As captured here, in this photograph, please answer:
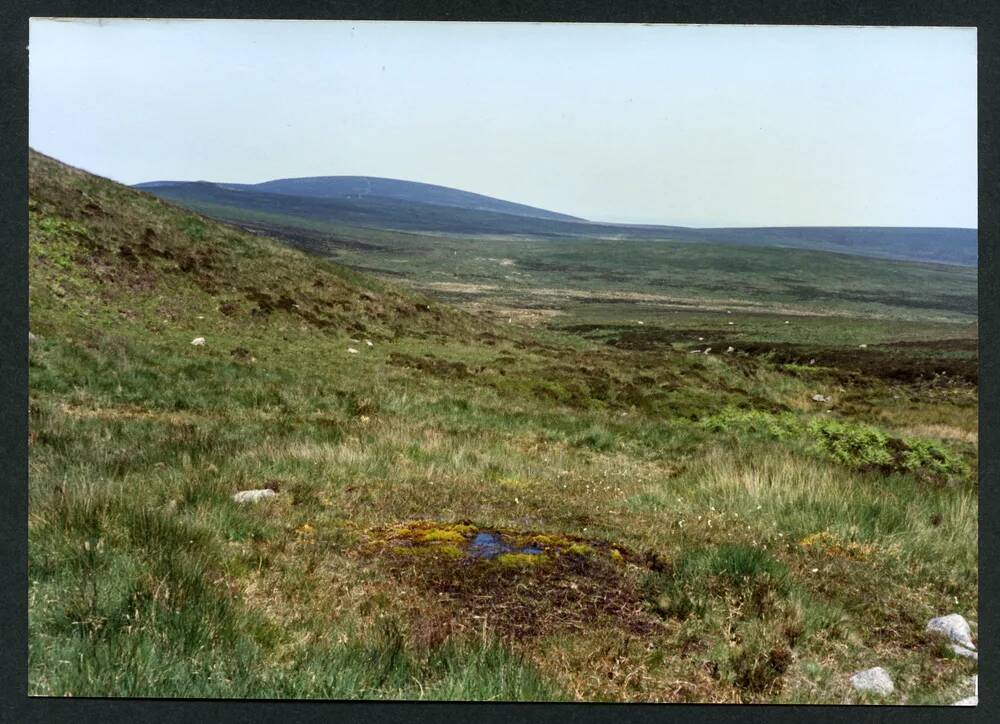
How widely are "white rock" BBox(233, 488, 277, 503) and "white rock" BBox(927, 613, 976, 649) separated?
5.46 meters

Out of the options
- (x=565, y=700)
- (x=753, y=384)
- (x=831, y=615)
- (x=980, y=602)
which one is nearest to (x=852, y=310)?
(x=753, y=384)

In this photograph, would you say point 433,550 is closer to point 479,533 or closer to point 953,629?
point 479,533

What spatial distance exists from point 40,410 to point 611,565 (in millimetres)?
7062

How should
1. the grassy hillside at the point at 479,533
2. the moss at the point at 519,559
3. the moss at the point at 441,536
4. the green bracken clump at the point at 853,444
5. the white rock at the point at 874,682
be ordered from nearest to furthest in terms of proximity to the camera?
the grassy hillside at the point at 479,533, the white rock at the point at 874,682, the moss at the point at 519,559, the moss at the point at 441,536, the green bracken clump at the point at 853,444

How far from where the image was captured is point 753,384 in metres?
14.0

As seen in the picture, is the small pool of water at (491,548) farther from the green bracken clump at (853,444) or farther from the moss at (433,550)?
the green bracken clump at (853,444)

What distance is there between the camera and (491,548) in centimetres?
538

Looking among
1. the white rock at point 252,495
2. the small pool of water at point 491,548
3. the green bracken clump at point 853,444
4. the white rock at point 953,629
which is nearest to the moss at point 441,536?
the small pool of water at point 491,548

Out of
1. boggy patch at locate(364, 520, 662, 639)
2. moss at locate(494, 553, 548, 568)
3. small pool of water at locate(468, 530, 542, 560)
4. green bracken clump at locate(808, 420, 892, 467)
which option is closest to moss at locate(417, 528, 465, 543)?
boggy patch at locate(364, 520, 662, 639)

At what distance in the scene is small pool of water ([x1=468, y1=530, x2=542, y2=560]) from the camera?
17.4 feet

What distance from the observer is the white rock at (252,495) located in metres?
6.01

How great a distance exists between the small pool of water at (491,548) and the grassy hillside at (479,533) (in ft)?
0.13

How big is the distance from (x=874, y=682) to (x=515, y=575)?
2.48 metres

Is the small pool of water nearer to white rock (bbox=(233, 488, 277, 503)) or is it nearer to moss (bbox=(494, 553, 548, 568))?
moss (bbox=(494, 553, 548, 568))
